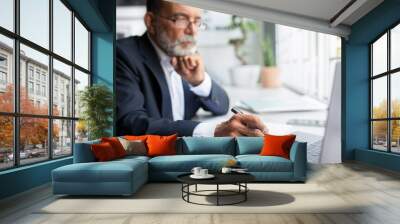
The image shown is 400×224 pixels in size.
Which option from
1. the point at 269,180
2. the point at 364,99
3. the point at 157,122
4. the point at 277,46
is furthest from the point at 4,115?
the point at 364,99

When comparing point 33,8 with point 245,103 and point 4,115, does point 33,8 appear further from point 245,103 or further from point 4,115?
point 245,103

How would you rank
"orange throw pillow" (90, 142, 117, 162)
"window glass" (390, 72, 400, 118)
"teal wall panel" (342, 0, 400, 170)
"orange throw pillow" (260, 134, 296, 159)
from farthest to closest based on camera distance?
1. "teal wall panel" (342, 0, 400, 170)
2. "window glass" (390, 72, 400, 118)
3. "orange throw pillow" (260, 134, 296, 159)
4. "orange throw pillow" (90, 142, 117, 162)

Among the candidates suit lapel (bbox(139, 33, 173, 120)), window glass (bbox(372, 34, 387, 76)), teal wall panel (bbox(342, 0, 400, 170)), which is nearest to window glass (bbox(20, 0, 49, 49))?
suit lapel (bbox(139, 33, 173, 120))

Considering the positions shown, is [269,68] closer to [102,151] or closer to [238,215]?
[102,151]

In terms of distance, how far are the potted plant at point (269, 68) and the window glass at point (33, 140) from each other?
5.05 meters

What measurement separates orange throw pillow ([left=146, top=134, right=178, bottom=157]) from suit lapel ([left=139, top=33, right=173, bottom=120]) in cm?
224

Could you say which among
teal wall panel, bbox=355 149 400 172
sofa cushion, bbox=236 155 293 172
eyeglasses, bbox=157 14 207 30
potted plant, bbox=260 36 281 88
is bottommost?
teal wall panel, bbox=355 149 400 172

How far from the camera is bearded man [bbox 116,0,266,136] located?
9.30 meters

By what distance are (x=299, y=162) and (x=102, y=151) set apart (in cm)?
297

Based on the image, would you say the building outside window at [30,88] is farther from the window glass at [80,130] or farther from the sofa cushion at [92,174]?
the window glass at [80,130]

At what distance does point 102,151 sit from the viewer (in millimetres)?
6078

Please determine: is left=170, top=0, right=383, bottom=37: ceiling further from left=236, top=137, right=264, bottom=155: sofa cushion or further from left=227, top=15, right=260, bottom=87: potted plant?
Result: left=236, top=137, right=264, bottom=155: sofa cushion

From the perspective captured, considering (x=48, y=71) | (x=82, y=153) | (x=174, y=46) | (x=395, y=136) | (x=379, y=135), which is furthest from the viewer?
(x=174, y=46)

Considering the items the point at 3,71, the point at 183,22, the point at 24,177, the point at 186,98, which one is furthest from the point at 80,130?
the point at 183,22
